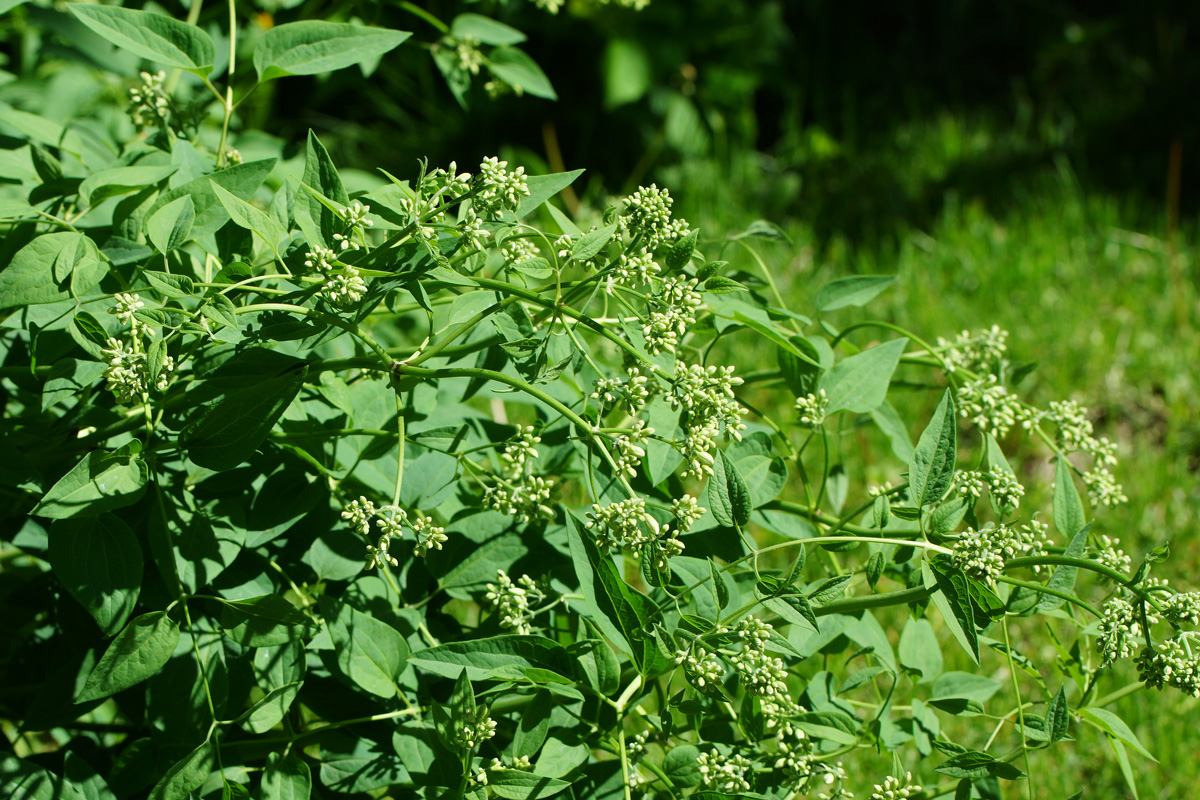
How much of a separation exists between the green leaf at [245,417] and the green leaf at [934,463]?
2.40 ft

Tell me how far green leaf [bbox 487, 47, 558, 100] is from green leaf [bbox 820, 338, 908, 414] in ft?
2.45

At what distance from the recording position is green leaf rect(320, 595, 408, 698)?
1.26 meters

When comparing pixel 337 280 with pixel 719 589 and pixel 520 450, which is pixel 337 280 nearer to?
pixel 520 450

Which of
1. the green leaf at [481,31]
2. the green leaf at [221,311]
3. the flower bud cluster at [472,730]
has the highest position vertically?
the green leaf at [481,31]

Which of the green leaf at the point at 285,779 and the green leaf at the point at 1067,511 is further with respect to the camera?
the green leaf at the point at 1067,511

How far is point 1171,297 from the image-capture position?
3.92 m

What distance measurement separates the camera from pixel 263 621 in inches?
47.5

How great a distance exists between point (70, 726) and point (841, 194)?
4171 mm

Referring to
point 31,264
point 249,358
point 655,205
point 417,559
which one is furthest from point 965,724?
point 31,264

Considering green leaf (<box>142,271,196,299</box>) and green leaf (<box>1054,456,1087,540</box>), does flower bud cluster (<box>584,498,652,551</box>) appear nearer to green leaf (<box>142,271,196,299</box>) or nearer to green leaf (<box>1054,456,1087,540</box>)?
green leaf (<box>142,271,196,299</box>)

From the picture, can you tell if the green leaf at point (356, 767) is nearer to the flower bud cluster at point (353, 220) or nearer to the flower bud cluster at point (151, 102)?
the flower bud cluster at point (353, 220)

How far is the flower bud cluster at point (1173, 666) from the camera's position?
112cm

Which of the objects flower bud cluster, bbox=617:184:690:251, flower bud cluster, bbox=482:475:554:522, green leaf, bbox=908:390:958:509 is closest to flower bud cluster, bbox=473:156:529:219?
flower bud cluster, bbox=617:184:690:251

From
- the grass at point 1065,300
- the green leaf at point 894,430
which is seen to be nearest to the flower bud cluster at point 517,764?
the green leaf at point 894,430
